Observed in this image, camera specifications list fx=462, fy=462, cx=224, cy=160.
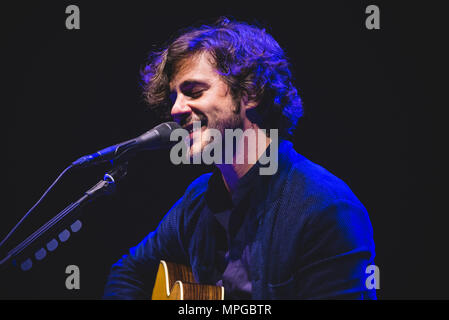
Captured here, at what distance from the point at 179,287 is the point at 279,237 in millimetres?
441

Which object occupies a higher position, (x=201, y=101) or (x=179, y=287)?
(x=201, y=101)

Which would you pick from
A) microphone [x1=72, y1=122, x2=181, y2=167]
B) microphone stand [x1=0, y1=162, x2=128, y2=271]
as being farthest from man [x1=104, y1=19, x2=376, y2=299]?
microphone stand [x1=0, y1=162, x2=128, y2=271]

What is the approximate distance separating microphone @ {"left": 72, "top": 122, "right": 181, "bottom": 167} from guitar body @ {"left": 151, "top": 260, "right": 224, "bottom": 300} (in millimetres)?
567

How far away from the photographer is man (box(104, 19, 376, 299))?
1.73 meters

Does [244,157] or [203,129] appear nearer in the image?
[203,129]

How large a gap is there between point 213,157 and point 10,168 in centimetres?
121

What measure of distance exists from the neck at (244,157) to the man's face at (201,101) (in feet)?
0.33

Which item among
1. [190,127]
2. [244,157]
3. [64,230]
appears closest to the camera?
[64,230]

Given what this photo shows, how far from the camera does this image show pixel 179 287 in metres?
1.82

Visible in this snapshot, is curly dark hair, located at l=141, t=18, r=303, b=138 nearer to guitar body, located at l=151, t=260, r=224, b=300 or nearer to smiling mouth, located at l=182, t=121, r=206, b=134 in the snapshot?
smiling mouth, located at l=182, t=121, r=206, b=134

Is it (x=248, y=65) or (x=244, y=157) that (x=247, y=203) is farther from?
(x=248, y=65)

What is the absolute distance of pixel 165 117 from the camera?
2418 mm

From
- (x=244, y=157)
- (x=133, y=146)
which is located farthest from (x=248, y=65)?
(x=133, y=146)

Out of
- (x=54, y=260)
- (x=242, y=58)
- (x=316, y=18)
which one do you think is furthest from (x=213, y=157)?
(x=54, y=260)
